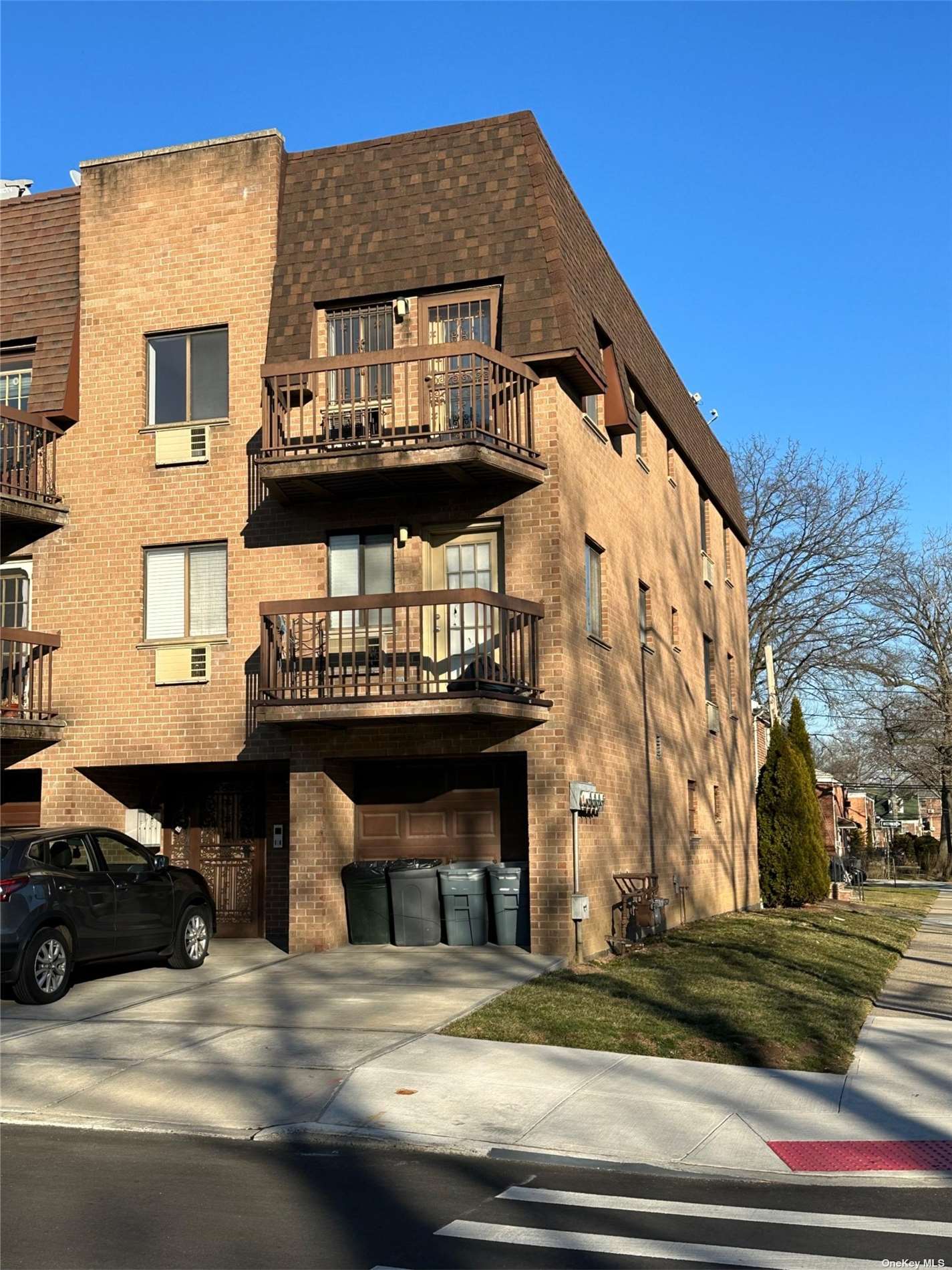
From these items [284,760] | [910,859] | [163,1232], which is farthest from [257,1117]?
[910,859]

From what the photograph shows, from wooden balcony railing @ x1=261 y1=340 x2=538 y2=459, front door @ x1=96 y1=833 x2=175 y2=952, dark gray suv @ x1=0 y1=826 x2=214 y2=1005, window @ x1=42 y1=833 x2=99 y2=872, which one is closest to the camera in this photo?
dark gray suv @ x1=0 y1=826 x2=214 y2=1005

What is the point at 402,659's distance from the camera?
54.0 feet

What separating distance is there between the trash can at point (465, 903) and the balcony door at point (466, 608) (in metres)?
2.36

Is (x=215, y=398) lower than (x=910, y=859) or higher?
higher

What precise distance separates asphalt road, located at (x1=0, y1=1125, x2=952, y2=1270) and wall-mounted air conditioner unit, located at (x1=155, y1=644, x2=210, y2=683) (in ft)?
31.3

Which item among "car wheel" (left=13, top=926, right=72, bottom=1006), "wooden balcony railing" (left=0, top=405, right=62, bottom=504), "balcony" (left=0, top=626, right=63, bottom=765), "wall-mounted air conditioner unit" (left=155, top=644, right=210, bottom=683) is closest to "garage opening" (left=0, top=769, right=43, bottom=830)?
"balcony" (left=0, top=626, right=63, bottom=765)

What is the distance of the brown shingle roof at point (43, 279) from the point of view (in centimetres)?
1845

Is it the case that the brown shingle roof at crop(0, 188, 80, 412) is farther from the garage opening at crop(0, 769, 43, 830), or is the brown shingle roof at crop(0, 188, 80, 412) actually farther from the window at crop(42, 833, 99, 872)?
the window at crop(42, 833, 99, 872)

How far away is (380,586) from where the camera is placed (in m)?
16.7

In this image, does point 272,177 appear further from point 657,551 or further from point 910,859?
point 910,859

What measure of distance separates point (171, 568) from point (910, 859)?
4723 centimetres

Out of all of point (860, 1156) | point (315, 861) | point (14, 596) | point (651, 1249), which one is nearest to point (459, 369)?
point (315, 861)

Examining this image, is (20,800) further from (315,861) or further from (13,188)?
(13,188)

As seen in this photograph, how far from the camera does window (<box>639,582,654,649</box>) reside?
67.2 ft
